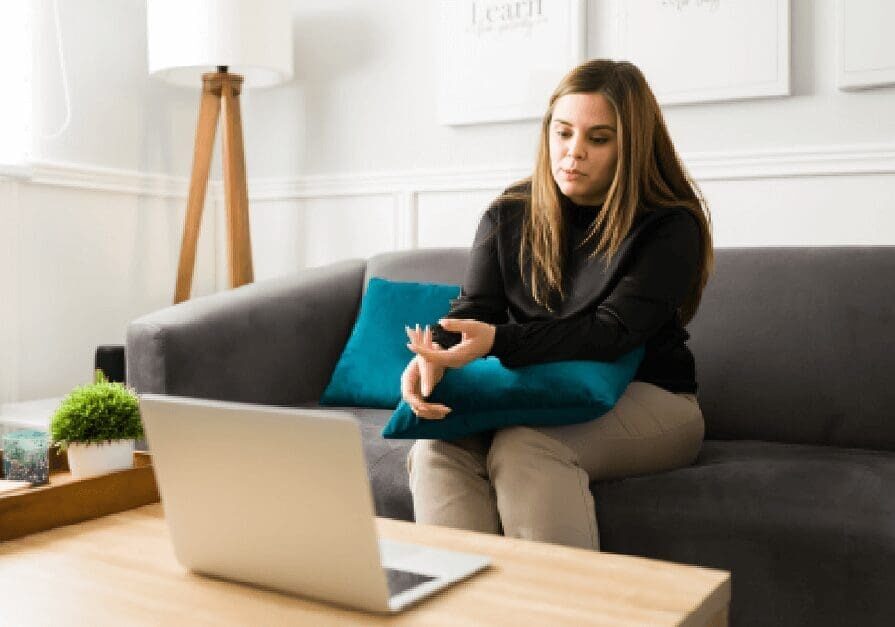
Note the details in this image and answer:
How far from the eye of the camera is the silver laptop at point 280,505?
0.87 meters

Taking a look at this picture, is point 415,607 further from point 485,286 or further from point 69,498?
point 485,286

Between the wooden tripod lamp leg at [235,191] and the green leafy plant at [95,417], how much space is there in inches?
61.2

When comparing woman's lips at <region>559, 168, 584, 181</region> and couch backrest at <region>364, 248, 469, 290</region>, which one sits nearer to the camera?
woman's lips at <region>559, 168, 584, 181</region>

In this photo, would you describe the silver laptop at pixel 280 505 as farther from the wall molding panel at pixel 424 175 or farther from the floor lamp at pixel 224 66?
the floor lamp at pixel 224 66

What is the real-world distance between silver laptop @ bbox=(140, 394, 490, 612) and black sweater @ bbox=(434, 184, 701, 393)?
1.92 feet

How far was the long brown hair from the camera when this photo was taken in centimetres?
170

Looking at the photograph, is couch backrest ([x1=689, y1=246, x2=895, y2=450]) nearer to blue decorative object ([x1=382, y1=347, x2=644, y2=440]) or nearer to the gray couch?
the gray couch

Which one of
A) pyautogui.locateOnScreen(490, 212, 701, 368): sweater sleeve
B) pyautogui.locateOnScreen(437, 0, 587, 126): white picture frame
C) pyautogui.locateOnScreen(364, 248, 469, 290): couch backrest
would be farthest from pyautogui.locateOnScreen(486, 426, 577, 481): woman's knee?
pyautogui.locateOnScreen(437, 0, 587, 126): white picture frame

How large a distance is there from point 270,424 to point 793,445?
4.18 ft

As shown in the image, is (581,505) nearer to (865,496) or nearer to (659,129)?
(865,496)

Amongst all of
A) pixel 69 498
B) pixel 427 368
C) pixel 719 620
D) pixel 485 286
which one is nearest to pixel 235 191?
pixel 485 286

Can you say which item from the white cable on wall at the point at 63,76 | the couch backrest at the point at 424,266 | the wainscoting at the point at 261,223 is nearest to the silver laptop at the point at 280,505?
the couch backrest at the point at 424,266

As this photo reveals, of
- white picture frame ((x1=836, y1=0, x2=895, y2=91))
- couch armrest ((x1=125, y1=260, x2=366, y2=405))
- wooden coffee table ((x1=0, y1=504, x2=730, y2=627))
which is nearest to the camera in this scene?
wooden coffee table ((x1=0, y1=504, x2=730, y2=627))

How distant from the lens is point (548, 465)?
1450 millimetres
